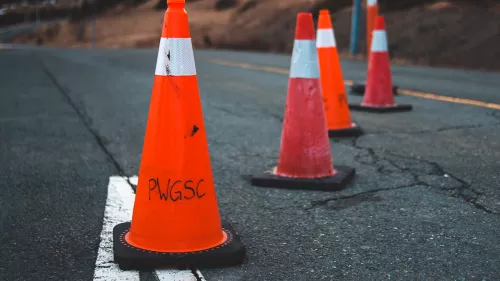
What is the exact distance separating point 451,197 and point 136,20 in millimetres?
64486

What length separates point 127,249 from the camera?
9.68 feet

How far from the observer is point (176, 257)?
287 cm

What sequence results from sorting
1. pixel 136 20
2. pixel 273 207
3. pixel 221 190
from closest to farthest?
pixel 273 207 → pixel 221 190 → pixel 136 20

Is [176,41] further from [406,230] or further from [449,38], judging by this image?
[449,38]

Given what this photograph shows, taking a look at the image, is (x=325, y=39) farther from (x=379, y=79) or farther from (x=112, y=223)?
(x=112, y=223)

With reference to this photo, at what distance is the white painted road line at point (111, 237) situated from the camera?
9.12ft

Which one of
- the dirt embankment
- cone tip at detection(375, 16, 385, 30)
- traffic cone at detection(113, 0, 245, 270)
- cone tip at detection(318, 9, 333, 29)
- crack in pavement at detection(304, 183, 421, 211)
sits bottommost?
the dirt embankment

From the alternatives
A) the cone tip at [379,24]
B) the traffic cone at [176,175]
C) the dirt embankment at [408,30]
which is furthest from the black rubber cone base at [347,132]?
the dirt embankment at [408,30]

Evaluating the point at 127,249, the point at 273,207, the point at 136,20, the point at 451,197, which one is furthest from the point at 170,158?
the point at 136,20

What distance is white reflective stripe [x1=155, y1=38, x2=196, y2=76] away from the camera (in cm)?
309

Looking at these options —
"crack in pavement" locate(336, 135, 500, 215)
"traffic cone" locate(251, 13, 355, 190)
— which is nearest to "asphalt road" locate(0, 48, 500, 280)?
"crack in pavement" locate(336, 135, 500, 215)

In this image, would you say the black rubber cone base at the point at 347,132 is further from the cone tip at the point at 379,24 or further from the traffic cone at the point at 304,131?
the cone tip at the point at 379,24

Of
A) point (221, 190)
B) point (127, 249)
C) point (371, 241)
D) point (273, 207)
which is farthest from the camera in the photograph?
point (221, 190)

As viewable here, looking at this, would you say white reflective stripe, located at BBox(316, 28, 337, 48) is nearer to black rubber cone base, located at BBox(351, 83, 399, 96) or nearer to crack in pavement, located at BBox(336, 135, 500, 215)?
crack in pavement, located at BBox(336, 135, 500, 215)
